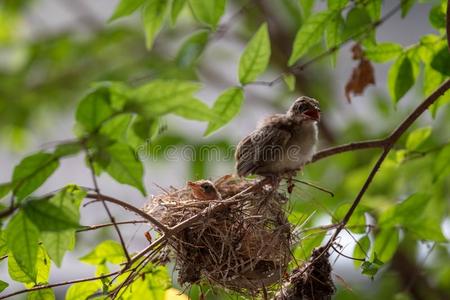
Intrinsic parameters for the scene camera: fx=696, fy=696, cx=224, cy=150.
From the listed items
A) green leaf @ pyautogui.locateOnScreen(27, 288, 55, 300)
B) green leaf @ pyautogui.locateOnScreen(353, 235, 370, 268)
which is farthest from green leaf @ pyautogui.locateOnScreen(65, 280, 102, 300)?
green leaf @ pyautogui.locateOnScreen(353, 235, 370, 268)

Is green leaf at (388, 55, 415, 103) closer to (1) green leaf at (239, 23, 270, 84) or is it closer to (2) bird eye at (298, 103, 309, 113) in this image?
(2) bird eye at (298, 103, 309, 113)

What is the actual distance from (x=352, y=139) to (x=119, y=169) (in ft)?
7.41

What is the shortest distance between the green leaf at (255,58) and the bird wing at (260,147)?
18cm

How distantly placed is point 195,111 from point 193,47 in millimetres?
712

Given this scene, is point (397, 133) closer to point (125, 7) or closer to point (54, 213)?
point (125, 7)

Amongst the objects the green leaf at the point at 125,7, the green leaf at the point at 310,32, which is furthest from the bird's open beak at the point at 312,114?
the green leaf at the point at 125,7

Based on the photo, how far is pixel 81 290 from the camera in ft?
5.03

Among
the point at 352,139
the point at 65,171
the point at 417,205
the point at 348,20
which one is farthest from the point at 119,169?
the point at 65,171

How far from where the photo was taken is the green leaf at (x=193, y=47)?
1.75 metres

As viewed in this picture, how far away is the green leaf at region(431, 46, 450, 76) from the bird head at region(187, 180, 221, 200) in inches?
26.1

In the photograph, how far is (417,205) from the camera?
5.71ft

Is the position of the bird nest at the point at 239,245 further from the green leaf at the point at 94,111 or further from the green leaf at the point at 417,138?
the green leaf at the point at 94,111

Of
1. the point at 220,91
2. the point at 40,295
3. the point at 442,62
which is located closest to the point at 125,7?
the point at 40,295

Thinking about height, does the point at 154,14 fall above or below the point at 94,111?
above
